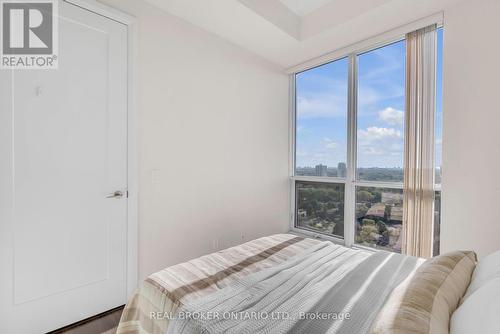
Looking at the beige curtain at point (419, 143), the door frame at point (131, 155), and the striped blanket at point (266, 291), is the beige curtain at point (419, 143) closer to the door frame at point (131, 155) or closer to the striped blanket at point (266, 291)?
the striped blanket at point (266, 291)

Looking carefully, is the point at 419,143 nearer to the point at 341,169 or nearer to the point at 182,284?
the point at 341,169

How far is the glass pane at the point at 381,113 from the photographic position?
2582mm

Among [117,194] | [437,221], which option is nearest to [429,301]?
[437,221]

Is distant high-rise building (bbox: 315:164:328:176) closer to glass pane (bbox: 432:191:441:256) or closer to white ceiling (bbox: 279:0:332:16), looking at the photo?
glass pane (bbox: 432:191:441:256)

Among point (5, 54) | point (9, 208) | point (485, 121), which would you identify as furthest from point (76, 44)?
point (485, 121)

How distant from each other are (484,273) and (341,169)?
6.91 ft

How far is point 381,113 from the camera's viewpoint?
2719 mm

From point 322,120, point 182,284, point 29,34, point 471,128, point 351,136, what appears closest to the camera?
point 182,284

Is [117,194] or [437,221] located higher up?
[117,194]

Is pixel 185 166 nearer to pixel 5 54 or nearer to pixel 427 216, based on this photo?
pixel 5 54

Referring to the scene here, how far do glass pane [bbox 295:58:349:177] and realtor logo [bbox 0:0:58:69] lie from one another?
2.70 meters

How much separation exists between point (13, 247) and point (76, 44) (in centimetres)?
143

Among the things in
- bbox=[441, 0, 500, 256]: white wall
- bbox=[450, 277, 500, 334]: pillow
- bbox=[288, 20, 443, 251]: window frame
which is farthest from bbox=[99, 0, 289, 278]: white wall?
bbox=[450, 277, 500, 334]: pillow

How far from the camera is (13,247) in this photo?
1.57 meters
